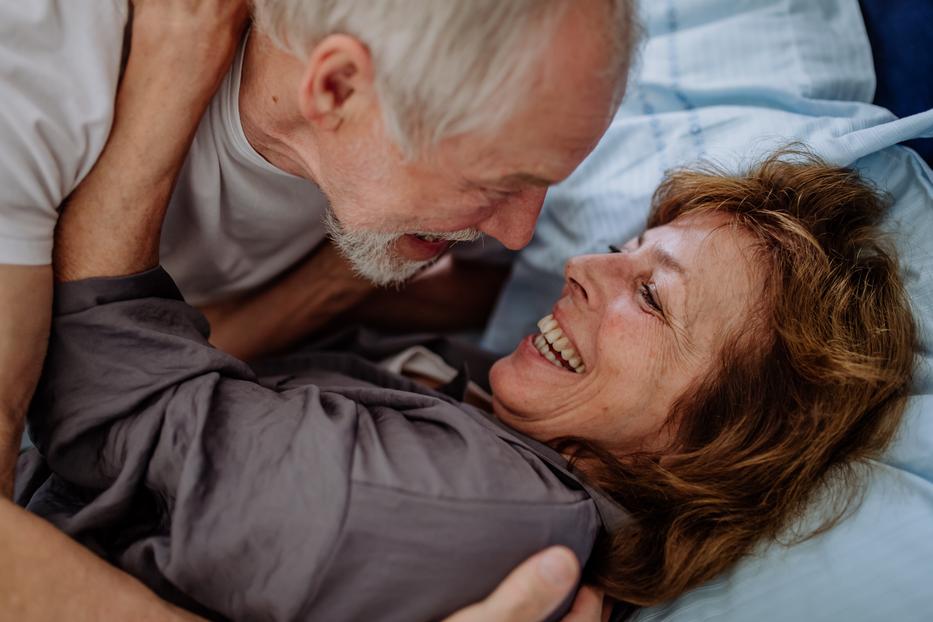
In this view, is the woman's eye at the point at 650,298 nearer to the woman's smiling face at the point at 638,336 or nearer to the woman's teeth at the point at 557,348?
the woman's smiling face at the point at 638,336

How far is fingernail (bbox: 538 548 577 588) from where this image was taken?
0.96m

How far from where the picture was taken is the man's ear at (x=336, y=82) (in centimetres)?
96

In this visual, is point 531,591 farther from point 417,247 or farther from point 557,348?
point 417,247

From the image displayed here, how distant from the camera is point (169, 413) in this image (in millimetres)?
1014

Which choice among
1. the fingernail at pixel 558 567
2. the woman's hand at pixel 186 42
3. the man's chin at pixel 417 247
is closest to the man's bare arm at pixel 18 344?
the woman's hand at pixel 186 42

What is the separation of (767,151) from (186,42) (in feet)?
3.24

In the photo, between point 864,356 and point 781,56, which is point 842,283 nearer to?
point 864,356

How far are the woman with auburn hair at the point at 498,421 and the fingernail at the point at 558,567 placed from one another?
3 cm

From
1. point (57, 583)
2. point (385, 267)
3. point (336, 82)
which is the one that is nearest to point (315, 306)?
point (385, 267)

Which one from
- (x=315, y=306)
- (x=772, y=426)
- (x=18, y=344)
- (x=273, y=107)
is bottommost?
(x=315, y=306)

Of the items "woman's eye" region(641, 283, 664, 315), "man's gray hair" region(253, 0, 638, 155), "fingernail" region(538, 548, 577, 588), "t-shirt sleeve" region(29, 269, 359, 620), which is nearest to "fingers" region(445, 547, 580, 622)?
"fingernail" region(538, 548, 577, 588)

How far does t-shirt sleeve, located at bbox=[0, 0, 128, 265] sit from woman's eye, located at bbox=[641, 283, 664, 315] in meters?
0.83

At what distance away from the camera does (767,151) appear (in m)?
1.43

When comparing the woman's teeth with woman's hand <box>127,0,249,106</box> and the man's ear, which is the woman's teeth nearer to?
the man's ear
